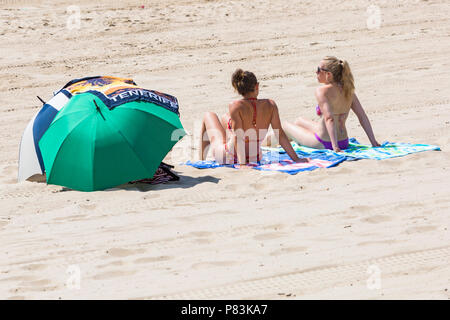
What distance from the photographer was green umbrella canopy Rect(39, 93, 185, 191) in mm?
6832

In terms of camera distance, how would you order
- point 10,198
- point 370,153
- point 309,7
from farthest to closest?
point 309,7 → point 370,153 → point 10,198

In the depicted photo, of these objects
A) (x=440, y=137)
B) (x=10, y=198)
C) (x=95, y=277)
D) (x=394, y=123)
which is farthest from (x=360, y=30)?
(x=95, y=277)

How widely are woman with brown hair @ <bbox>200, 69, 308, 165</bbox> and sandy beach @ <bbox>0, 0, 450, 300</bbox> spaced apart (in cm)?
27

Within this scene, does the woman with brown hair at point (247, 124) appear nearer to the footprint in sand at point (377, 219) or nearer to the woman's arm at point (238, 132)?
the woman's arm at point (238, 132)

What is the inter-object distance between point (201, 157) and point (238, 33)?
637cm

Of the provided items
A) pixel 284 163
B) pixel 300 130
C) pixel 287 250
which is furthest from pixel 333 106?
pixel 287 250

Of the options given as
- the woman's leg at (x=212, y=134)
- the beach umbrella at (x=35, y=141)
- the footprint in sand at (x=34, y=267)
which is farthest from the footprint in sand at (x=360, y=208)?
the beach umbrella at (x=35, y=141)

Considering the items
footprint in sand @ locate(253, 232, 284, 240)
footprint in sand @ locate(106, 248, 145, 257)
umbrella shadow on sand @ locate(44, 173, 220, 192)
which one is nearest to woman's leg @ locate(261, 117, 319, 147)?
umbrella shadow on sand @ locate(44, 173, 220, 192)

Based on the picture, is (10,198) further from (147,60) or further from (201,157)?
(147,60)

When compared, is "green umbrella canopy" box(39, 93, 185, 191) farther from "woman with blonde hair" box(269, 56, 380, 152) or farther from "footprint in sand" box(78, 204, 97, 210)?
"woman with blonde hair" box(269, 56, 380, 152)

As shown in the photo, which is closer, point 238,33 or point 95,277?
point 95,277

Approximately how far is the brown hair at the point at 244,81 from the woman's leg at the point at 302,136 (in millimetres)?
1072

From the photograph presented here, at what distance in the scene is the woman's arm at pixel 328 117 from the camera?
7949 millimetres

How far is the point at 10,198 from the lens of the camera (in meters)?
7.22
